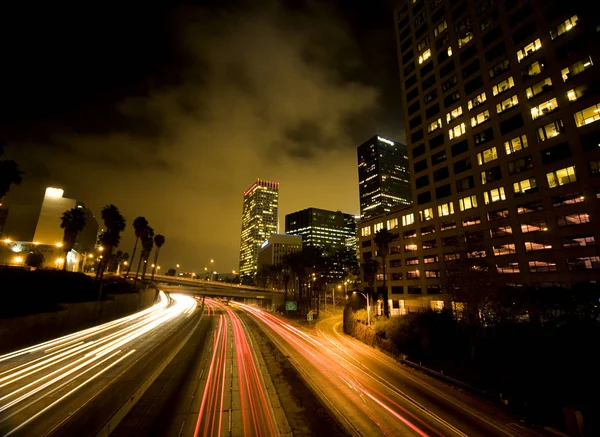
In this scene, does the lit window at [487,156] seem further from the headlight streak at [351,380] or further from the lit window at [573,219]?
the headlight streak at [351,380]

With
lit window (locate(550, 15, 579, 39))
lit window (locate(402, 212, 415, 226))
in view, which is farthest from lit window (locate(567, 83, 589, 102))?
lit window (locate(402, 212, 415, 226))

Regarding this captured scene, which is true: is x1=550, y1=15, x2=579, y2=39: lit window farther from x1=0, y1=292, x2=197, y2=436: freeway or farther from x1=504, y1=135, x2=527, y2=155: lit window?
x1=0, y1=292, x2=197, y2=436: freeway

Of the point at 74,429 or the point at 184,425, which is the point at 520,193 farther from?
the point at 74,429

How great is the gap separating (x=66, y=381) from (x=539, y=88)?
7563 centimetres

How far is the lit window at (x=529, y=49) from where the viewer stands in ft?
164

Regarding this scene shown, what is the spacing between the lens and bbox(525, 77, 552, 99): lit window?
47.9m

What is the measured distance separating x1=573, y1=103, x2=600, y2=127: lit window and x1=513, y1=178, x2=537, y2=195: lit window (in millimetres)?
10247

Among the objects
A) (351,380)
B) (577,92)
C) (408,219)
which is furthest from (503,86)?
(351,380)

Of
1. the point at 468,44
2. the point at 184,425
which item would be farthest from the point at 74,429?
the point at 468,44

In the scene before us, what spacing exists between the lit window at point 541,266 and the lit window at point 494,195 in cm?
1287

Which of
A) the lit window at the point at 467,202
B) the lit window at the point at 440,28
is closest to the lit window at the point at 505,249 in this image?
the lit window at the point at 467,202

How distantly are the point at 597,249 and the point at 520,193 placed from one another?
13826mm

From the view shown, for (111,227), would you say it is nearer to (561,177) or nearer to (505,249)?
(505,249)

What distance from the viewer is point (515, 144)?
52.0 meters
